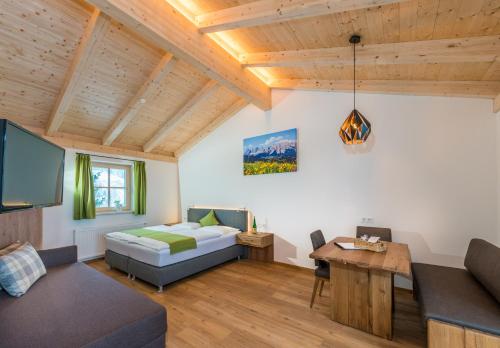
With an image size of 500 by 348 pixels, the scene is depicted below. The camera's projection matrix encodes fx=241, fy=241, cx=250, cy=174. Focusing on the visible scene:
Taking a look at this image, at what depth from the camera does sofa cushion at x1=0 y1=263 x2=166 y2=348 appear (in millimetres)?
1478

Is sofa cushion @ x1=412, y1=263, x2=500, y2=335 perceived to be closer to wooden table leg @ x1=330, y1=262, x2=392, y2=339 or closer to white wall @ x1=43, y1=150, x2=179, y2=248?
wooden table leg @ x1=330, y1=262, x2=392, y2=339

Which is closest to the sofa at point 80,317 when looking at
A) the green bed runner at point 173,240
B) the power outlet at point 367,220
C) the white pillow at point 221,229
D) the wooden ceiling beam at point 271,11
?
the green bed runner at point 173,240

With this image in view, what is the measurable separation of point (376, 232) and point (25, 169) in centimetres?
384

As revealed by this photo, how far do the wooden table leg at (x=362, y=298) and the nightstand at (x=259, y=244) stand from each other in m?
1.84

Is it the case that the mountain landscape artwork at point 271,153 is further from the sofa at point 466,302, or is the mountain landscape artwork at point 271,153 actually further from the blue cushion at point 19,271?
the blue cushion at point 19,271

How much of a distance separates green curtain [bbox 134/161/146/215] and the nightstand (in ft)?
7.79

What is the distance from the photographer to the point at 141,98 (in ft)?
12.8

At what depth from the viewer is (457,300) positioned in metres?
1.95

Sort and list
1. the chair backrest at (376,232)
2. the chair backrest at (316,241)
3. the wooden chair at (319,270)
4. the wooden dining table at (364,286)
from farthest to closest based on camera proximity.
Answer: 1. the chair backrest at (376,232)
2. the chair backrest at (316,241)
3. the wooden chair at (319,270)
4. the wooden dining table at (364,286)

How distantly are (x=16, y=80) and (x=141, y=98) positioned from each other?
151 centimetres

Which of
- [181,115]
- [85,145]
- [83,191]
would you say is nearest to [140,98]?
[181,115]

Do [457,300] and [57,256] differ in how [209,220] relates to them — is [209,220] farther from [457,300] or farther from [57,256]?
[457,300]

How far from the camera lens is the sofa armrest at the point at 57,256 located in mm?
2840

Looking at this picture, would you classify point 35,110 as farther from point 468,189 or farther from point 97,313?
point 468,189
